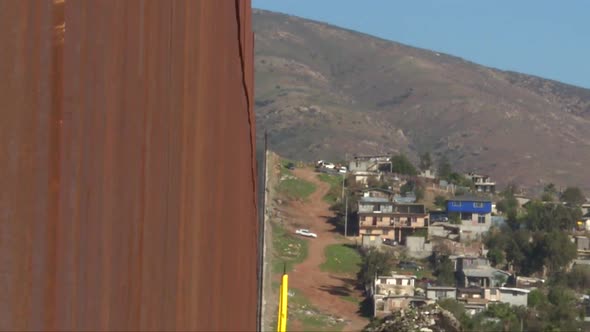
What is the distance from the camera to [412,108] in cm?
15250

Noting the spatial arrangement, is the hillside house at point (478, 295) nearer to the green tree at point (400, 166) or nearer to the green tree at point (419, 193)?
the green tree at point (419, 193)

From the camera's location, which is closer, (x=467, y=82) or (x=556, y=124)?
(x=556, y=124)

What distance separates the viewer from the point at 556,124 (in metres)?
141

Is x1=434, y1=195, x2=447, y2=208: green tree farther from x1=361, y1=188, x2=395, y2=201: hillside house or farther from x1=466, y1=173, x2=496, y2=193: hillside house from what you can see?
x1=466, y1=173, x2=496, y2=193: hillside house

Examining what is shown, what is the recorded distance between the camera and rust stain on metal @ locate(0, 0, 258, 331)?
3.93 feet

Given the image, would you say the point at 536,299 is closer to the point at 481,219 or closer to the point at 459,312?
the point at 459,312

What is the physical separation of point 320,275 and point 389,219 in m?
15.7

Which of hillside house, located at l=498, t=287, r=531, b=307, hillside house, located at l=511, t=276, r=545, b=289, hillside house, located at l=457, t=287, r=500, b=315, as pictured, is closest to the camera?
hillside house, located at l=498, t=287, r=531, b=307

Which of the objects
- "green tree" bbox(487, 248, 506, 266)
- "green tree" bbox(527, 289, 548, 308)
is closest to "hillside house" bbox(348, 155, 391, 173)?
"green tree" bbox(487, 248, 506, 266)

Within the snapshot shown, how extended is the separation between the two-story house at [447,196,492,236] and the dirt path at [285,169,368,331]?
7789 mm

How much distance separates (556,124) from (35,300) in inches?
5623

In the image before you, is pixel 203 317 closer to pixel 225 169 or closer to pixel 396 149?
pixel 225 169

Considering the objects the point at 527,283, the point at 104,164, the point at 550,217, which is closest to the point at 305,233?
the point at 527,283

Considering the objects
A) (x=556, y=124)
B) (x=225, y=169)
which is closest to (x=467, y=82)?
(x=556, y=124)
